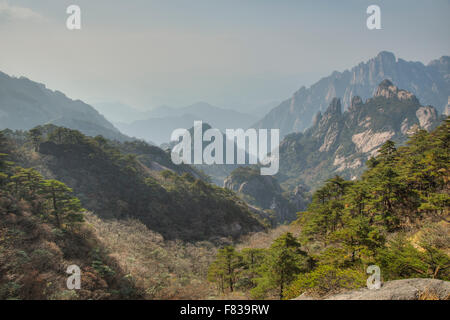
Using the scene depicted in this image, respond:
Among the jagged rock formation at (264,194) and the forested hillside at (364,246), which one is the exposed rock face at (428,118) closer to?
the jagged rock formation at (264,194)

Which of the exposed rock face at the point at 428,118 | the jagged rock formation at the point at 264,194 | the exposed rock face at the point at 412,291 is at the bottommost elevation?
the jagged rock formation at the point at 264,194

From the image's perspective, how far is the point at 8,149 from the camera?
33562 mm

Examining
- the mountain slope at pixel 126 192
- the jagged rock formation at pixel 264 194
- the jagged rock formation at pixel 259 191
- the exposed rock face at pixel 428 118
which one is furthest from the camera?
the exposed rock face at pixel 428 118

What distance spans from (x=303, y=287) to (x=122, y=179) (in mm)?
41332

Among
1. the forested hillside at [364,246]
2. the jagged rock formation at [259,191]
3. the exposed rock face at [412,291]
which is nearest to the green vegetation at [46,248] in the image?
the forested hillside at [364,246]

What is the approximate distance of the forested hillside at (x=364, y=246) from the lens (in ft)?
31.2

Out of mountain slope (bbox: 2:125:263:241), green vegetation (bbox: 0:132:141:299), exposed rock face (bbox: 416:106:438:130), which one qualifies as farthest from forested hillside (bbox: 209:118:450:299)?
exposed rock face (bbox: 416:106:438:130)

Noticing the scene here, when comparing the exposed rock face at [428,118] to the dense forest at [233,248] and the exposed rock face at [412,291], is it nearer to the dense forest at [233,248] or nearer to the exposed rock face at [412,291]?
the dense forest at [233,248]

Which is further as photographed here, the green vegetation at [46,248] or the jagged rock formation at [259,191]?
the jagged rock formation at [259,191]

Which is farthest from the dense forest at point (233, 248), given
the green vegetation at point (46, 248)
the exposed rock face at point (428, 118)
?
the exposed rock face at point (428, 118)

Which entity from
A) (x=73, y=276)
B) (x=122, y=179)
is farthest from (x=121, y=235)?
(x=122, y=179)

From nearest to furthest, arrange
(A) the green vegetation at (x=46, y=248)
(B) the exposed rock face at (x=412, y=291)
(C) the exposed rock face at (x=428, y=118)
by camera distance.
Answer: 1. (B) the exposed rock face at (x=412, y=291)
2. (A) the green vegetation at (x=46, y=248)
3. (C) the exposed rock face at (x=428, y=118)

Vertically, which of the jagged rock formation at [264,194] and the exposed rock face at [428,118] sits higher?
the exposed rock face at [428,118]
